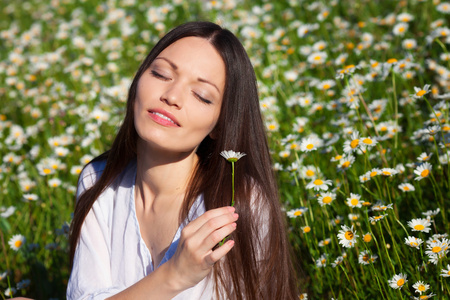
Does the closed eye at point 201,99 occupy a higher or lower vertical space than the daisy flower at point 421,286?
higher

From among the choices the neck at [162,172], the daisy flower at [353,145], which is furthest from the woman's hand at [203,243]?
the daisy flower at [353,145]

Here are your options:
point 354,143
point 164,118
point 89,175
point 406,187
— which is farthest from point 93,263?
point 406,187

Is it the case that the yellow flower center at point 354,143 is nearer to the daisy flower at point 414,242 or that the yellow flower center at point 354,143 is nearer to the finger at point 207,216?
the daisy flower at point 414,242

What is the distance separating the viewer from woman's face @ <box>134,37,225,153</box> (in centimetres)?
162

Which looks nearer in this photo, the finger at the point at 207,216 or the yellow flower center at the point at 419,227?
the finger at the point at 207,216

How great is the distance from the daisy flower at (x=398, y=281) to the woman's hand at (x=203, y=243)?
0.64 meters

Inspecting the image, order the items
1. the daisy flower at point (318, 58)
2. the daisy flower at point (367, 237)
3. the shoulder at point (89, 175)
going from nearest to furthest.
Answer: the daisy flower at point (367, 237) → the shoulder at point (89, 175) → the daisy flower at point (318, 58)

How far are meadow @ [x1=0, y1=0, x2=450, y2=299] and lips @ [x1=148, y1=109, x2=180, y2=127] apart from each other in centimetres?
66

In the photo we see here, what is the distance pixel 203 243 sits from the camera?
1.33 metres

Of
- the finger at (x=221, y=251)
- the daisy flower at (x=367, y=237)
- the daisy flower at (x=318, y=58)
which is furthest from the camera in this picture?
the daisy flower at (x=318, y=58)

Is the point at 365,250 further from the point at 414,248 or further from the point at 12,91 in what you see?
the point at 12,91

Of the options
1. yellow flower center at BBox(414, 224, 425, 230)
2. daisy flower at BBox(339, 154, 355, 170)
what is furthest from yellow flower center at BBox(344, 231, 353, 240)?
daisy flower at BBox(339, 154, 355, 170)

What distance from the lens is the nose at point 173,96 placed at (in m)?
1.60

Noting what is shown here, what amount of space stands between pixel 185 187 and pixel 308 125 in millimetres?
1197
